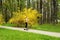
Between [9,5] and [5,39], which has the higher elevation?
[9,5]

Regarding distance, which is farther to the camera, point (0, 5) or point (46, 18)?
point (46, 18)

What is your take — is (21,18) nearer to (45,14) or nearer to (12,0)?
(12,0)

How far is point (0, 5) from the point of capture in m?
30.0

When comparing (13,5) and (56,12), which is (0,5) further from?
(56,12)

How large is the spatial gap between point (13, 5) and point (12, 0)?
3.41ft

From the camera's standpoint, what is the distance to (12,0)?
3812cm

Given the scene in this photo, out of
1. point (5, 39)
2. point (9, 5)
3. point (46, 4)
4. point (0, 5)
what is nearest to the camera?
point (5, 39)

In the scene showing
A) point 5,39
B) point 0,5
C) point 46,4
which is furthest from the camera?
point 46,4

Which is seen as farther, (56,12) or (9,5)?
(56,12)

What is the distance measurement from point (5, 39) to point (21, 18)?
56.9 feet

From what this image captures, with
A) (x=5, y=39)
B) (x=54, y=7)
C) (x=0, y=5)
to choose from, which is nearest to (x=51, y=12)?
(x=54, y=7)

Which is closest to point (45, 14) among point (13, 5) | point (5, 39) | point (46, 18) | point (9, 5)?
point (46, 18)

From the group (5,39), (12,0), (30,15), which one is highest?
(12,0)

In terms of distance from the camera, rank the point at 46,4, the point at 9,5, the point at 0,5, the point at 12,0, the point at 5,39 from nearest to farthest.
Result: the point at 5,39
the point at 0,5
the point at 9,5
the point at 12,0
the point at 46,4
